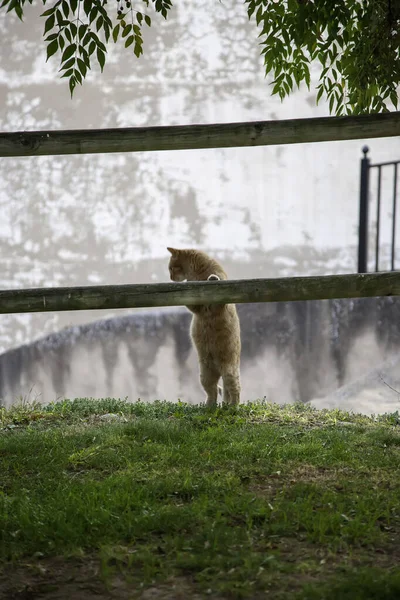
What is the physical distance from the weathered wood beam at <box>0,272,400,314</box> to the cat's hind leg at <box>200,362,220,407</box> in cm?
182

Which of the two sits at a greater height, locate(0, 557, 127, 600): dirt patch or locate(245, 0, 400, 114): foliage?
locate(245, 0, 400, 114): foliage

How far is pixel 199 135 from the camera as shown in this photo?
3.32 m

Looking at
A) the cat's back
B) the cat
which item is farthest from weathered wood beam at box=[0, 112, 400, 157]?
the cat's back

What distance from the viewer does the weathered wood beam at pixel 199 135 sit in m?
3.23

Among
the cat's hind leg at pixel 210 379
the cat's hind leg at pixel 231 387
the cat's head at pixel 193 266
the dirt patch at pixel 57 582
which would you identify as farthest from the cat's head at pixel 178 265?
the dirt patch at pixel 57 582

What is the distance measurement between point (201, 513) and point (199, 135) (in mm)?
1845

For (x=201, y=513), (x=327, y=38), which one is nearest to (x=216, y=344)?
(x=327, y=38)

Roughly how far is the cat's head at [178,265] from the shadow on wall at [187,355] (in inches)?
126

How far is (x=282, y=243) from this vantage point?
857 cm

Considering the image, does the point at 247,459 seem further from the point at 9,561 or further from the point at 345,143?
the point at 345,143

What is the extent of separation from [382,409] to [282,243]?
2445 mm

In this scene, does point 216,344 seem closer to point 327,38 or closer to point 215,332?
point 215,332

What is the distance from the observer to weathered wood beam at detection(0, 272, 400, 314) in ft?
10.3

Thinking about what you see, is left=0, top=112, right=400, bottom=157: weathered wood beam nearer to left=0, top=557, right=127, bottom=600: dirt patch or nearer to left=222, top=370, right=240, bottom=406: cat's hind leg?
left=0, top=557, right=127, bottom=600: dirt patch
